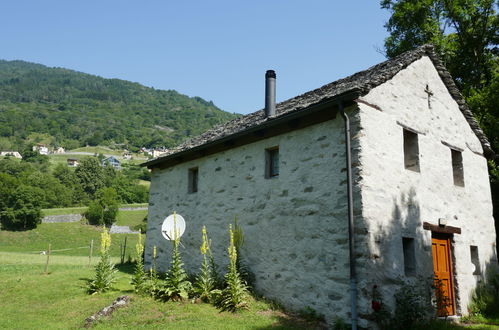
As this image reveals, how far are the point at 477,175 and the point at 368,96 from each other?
226 inches

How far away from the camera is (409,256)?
909 centimetres

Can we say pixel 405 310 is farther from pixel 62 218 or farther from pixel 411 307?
pixel 62 218

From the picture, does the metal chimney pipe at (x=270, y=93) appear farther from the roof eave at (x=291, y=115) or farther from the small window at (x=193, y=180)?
the small window at (x=193, y=180)

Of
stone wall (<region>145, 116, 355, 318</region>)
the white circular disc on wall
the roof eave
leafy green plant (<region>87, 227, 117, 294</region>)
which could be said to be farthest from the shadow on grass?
the roof eave

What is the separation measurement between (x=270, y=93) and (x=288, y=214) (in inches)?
182

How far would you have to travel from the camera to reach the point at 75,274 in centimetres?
1409

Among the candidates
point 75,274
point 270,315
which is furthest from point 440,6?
point 75,274

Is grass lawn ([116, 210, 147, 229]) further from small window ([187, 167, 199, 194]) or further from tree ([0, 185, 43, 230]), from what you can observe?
small window ([187, 167, 199, 194])

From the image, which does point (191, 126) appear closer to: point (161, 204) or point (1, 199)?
point (1, 199)

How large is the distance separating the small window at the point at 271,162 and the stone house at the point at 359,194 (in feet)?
0.09

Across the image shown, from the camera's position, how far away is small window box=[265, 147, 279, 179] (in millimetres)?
10789

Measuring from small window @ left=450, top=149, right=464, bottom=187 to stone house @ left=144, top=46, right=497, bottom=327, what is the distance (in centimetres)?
5

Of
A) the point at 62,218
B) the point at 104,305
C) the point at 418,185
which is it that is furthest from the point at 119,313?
the point at 62,218

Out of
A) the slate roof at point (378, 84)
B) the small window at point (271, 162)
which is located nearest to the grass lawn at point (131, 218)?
the slate roof at point (378, 84)
